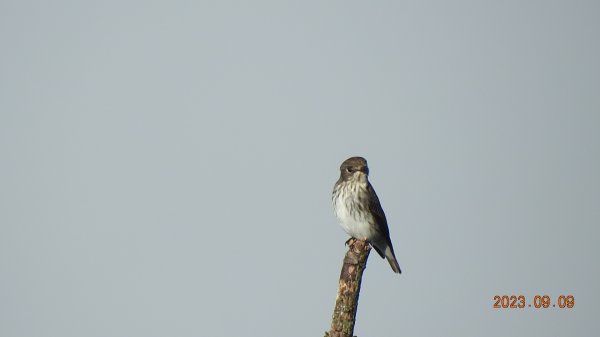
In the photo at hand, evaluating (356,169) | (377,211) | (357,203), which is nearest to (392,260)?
(377,211)

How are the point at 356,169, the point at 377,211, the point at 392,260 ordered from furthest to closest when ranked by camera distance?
the point at 392,260
the point at 377,211
the point at 356,169

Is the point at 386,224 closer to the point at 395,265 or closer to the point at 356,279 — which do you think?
the point at 395,265

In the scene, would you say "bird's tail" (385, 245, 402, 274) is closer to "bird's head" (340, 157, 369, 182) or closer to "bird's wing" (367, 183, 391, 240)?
"bird's wing" (367, 183, 391, 240)

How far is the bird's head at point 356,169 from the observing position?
16.8 meters

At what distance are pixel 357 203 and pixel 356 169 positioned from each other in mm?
786

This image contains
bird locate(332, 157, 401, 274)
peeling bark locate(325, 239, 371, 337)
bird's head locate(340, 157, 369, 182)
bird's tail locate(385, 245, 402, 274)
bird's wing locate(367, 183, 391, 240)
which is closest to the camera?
peeling bark locate(325, 239, 371, 337)

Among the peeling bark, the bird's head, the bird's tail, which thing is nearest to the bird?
the bird's head

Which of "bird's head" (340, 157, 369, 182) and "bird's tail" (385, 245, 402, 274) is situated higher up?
"bird's head" (340, 157, 369, 182)

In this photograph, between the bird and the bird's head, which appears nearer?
the bird's head

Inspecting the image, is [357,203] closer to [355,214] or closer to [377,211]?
[355,214]

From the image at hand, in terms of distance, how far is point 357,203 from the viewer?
1708 cm

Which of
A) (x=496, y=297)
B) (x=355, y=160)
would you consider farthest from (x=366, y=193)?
(x=496, y=297)

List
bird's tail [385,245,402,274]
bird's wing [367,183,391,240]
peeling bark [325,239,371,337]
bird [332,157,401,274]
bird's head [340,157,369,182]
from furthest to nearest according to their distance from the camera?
bird's tail [385,245,402,274], bird's wing [367,183,391,240], bird [332,157,401,274], bird's head [340,157,369,182], peeling bark [325,239,371,337]

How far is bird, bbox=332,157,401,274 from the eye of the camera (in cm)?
1697
